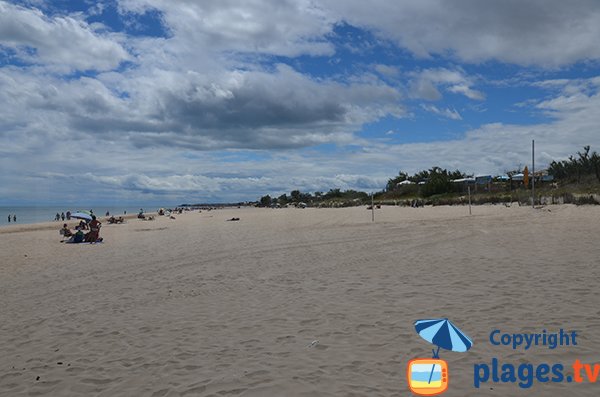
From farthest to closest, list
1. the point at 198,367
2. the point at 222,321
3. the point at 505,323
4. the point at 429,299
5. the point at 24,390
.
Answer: the point at 429,299, the point at 222,321, the point at 505,323, the point at 198,367, the point at 24,390

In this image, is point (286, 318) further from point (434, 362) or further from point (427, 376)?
point (427, 376)

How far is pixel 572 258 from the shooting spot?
10062mm

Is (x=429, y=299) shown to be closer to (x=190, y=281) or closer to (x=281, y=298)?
(x=281, y=298)

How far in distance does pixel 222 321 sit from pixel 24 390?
273 cm

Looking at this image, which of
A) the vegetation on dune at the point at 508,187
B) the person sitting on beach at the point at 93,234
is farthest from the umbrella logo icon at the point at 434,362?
the vegetation on dune at the point at 508,187

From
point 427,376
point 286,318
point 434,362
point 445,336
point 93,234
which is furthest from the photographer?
point 93,234

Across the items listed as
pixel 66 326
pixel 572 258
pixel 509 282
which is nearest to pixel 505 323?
pixel 509 282

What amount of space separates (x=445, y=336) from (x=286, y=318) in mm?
2438

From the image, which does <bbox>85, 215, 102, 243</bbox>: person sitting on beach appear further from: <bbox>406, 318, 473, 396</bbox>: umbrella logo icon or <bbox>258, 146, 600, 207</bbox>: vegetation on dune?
<bbox>258, 146, 600, 207</bbox>: vegetation on dune

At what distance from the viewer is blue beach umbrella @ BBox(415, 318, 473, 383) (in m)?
4.84

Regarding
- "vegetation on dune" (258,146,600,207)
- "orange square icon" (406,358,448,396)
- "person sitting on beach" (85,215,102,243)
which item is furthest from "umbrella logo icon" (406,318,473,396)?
"vegetation on dune" (258,146,600,207)

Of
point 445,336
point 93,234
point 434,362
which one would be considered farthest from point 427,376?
point 93,234

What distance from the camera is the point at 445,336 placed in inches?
198

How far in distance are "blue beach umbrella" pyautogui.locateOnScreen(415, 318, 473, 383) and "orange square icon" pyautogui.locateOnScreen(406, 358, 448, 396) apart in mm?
352
